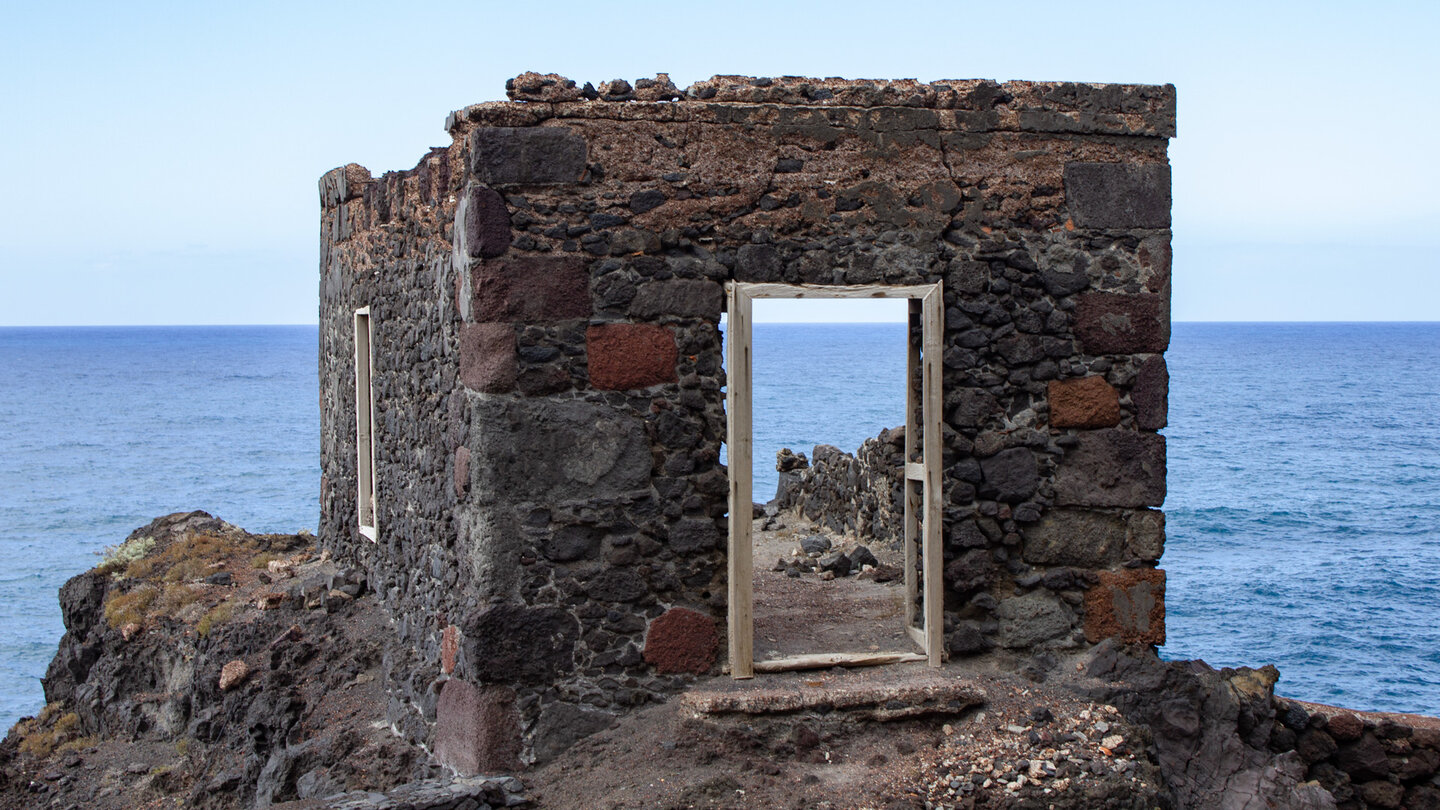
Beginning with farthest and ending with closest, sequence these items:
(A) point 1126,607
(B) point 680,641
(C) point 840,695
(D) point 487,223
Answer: (A) point 1126,607
(B) point 680,641
(C) point 840,695
(D) point 487,223

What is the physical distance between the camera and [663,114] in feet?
23.0

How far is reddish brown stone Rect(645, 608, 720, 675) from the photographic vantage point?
707 centimetres

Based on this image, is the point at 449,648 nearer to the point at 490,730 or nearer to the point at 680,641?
the point at 490,730

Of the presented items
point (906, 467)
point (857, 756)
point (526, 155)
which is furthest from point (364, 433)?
point (857, 756)

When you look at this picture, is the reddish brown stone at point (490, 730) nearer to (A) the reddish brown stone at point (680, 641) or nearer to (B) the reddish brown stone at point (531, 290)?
(A) the reddish brown stone at point (680, 641)

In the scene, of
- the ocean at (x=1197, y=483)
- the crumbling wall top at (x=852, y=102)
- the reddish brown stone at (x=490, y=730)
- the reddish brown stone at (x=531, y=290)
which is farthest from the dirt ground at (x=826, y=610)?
the ocean at (x=1197, y=483)

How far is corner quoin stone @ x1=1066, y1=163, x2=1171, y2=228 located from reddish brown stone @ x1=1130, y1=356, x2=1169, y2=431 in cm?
83

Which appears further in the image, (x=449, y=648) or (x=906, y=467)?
(x=906, y=467)

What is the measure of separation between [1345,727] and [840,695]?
3.30 meters

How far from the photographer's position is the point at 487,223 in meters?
6.73

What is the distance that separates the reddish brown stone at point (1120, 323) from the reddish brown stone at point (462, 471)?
3533mm

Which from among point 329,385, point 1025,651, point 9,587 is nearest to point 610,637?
point 1025,651

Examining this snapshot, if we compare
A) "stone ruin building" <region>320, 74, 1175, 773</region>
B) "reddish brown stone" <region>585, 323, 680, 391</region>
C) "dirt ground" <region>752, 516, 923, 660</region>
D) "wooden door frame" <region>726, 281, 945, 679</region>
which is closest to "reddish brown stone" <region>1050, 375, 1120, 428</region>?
"stone ruin building" <region>320, 74, 1175, 773</region>

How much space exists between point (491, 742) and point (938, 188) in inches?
152
